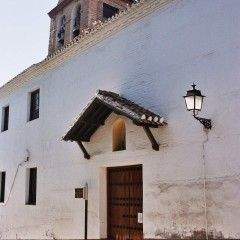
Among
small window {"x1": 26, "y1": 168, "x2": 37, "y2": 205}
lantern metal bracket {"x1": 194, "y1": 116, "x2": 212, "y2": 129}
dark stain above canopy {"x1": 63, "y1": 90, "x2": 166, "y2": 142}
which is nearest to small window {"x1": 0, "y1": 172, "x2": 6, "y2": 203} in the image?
small window {"x1": 26, "y1": 168, "x2": 37, "y2": 205}

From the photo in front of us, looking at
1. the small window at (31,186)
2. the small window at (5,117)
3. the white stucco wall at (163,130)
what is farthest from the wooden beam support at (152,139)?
the small window at (5,117)

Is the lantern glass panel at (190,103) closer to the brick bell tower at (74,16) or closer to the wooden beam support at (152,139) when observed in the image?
the wooden beam support at (152,139)

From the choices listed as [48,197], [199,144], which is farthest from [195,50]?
[48,197]

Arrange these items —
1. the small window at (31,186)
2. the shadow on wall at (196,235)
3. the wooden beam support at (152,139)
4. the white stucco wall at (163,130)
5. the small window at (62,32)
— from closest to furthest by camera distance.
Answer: the shadow on wall at (196,235)
the white stucco wall at (163,130)
the wooden beam support at (152,139)
the small window at (31,186)
the small window at (62,32)

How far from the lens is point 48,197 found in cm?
1178

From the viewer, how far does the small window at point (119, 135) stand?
9516mm

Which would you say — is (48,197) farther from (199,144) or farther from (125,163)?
(199,144)

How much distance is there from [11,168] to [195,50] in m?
8.92

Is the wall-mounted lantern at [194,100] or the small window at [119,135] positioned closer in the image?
the wall-mounted lantern at [194,100]

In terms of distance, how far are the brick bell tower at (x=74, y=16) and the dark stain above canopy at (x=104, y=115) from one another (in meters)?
5.73

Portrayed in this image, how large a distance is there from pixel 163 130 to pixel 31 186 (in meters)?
6.56

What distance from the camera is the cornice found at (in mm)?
9086

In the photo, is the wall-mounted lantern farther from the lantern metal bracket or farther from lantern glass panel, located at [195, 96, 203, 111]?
the lantern metal bracket

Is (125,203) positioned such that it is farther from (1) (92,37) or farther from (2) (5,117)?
(2) (5,117)
